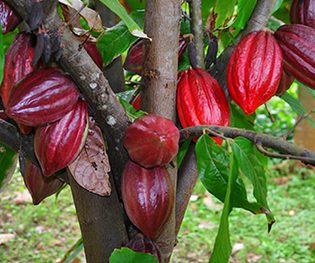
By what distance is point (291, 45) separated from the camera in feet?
2.17

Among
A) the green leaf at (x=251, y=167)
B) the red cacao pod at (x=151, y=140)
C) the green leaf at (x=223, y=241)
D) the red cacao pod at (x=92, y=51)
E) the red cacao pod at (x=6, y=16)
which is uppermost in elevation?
the red cacao pod at (x=6, y=16)

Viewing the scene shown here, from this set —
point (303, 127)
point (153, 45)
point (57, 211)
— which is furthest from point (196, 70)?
point (303, 127)

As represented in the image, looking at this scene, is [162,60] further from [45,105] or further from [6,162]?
[6,162]

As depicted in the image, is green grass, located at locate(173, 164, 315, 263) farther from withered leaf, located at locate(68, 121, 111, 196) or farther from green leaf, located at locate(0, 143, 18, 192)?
withered leaf, located at locate(68, 121, 111, 196)

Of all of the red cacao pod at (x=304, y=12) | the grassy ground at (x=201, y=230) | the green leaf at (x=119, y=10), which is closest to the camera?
the green leaf at (x=119, y=10)

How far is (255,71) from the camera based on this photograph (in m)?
0.66

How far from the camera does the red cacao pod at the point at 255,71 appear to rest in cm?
66

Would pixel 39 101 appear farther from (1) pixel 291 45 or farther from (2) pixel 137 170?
(1) pixel 291 45

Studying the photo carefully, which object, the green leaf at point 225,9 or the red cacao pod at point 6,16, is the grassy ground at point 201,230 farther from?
the red cacao pod at point 6,16

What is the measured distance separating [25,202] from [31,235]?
367mm

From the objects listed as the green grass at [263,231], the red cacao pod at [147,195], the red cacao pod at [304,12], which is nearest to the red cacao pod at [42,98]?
the red cacao pod at [147,195]

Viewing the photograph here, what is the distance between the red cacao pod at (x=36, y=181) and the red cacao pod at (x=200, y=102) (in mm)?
199

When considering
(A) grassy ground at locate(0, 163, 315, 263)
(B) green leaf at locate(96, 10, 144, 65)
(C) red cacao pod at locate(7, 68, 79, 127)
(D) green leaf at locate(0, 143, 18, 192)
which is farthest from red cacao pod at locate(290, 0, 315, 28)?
(A) grassy ground at locate(0, 163, 315, 263)

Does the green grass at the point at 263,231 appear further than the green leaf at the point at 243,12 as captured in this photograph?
Yes
